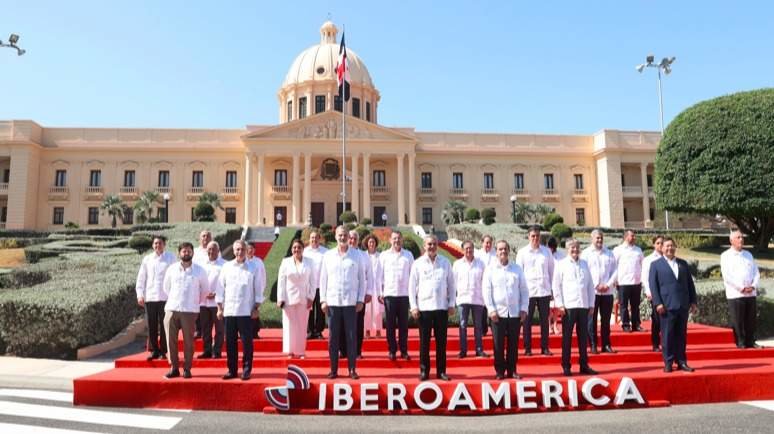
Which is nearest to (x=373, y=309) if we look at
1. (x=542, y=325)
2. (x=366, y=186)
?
(x=542, y=325)

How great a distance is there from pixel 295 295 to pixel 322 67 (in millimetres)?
47726

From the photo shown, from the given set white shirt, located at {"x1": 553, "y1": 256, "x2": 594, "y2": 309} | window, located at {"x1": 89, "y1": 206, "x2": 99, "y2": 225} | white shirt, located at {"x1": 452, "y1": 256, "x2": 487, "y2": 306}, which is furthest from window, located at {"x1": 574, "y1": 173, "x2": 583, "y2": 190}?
white shirt, located at {"x1": 553, "y1": 256, "x2": 594, "y2": 309}

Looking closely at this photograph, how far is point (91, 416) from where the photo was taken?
6.07 metres

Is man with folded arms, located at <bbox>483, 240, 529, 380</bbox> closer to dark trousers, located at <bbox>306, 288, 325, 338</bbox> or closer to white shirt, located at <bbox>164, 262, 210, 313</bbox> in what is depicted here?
dark trousers, located at <bbox>306, 288, 325, 338</bbox>

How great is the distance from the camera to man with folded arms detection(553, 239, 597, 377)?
714 cm

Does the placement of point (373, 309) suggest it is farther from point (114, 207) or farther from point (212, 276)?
point (114, 207)

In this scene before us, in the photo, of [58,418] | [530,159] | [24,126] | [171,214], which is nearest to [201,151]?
[171,214]

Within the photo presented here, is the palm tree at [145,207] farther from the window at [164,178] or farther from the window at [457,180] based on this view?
the window at [457,180]

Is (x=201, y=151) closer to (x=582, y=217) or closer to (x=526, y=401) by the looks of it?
(x=582, y=217)

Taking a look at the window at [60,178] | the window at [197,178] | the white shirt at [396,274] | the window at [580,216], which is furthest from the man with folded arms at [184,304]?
the window at [580,216]

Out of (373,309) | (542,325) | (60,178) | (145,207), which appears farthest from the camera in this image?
(60,178)

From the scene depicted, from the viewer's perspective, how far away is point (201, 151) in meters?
45.0

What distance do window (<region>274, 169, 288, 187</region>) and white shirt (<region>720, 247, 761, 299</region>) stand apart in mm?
39961

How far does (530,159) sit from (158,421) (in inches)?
1808
